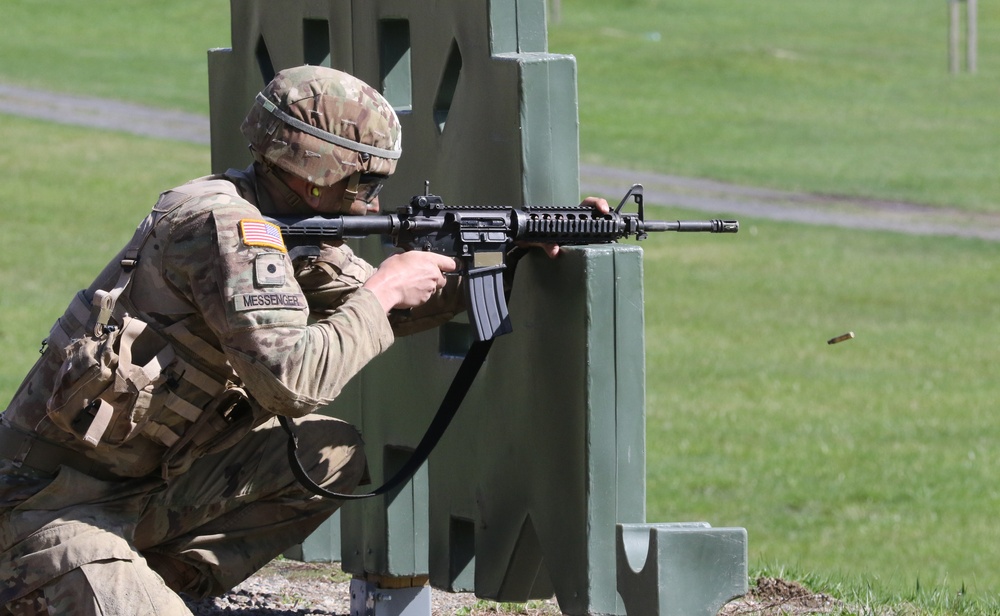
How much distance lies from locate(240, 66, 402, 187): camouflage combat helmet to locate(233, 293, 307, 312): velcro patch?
40 cm

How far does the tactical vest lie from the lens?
3924 mm

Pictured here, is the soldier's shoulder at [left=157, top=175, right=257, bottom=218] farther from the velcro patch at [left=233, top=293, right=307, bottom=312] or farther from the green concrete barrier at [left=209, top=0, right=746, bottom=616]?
the green concrete barrier at [left=209, top=0, right=746, bottom=616]

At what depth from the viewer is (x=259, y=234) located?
3.85 metres

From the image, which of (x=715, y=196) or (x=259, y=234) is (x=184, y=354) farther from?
(x=715, y=196)

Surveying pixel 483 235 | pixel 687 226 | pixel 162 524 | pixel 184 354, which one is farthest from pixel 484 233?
pixel 162 524

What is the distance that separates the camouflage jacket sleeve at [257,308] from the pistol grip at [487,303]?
418 mm

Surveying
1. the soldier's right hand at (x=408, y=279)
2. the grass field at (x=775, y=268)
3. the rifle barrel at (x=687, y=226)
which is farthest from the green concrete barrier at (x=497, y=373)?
the grass field at (x=775, y=268)

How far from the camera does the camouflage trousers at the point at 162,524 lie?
3.97 metres

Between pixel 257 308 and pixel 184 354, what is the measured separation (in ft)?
1.13

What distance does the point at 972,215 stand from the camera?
19.6 metres

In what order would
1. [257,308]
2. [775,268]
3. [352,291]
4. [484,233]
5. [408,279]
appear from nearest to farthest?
[257,308] < [408,279] < [484,233] < [352,291] < [775,268]

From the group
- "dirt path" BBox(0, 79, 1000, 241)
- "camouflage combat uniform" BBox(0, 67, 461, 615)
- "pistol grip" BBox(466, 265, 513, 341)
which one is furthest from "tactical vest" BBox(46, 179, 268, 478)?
"dirt path" BBox(0, 79, 1000, 241)

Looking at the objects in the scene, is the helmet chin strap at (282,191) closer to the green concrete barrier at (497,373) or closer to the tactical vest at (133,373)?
the tactical vest at (133,373)

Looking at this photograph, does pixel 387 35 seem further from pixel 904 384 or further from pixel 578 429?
pixel 904 384
